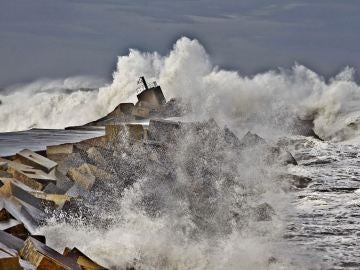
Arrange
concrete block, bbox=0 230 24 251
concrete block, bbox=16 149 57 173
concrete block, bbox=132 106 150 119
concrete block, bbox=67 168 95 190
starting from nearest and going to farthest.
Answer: concrete block, bbox=0 230 24 251 < concrete block, bbox=67 168 95 190 < concrete block, bbox=16 149 57 173 < concrete block, bbox=132 106 150 119

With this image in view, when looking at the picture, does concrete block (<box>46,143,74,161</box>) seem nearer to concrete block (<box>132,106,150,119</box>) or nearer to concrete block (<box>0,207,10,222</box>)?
concrete block (<box>0,207,10,222</box>)

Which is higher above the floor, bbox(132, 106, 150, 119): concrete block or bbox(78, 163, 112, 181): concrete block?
bbox(78, 163, 112, 181): concrete block

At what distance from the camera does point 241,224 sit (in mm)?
9609

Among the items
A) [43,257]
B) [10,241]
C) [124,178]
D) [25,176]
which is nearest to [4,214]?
[10,241]

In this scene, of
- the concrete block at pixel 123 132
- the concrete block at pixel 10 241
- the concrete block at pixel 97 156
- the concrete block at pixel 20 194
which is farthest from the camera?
the concrete block at pixel 123 132

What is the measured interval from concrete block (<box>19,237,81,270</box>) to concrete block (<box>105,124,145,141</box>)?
28.9 feet

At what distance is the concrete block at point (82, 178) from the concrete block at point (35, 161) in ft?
1.52

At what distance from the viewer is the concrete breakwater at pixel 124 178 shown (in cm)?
672

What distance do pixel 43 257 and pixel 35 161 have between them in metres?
5.20

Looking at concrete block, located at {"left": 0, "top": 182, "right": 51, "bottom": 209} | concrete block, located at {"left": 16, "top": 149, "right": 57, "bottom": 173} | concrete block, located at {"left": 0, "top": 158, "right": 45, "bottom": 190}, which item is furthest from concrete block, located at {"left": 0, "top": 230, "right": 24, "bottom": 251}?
concrete block, located at {"left": 16, "top": 149, "right": 57, "bottom": 173}

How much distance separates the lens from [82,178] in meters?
9.95

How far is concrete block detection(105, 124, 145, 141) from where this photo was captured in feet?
48.9

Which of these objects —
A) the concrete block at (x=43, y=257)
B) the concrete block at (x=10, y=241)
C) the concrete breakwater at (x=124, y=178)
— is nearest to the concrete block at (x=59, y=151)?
the concrete breakwater at (x=124, y=178)

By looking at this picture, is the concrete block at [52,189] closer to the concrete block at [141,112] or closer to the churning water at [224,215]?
the churning water at [224,215]
